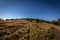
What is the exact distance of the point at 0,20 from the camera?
73.0 ft

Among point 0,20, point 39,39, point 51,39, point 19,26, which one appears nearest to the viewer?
point 39,39

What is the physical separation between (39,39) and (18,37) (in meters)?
3.45

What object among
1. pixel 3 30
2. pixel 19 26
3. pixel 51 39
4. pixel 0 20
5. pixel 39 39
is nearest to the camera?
pixel 39 39

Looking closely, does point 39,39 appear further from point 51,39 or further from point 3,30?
point 3,30

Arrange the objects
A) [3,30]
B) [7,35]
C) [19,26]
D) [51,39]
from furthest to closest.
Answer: [19,26]
[3,30]
[7,35]
[51,39]

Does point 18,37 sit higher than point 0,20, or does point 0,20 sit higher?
point 0,20

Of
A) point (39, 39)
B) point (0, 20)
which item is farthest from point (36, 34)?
point (0, 20)

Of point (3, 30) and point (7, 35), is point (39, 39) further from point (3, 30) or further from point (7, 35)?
point (3, 30)

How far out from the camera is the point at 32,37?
14.1 m

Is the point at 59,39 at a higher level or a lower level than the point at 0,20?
lower

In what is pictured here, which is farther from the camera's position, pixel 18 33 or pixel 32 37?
pixel 18 33

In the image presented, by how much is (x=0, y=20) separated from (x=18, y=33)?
5.97 metres

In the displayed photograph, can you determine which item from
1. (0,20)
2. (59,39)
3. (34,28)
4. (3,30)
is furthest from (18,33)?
(0,20)

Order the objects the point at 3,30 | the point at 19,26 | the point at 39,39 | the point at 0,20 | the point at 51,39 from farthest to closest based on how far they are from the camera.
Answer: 1. the point at 0,20
2. the point at 19,26
3. the point at 3,30
4. the point at 51,39
5. the point at 39,39
